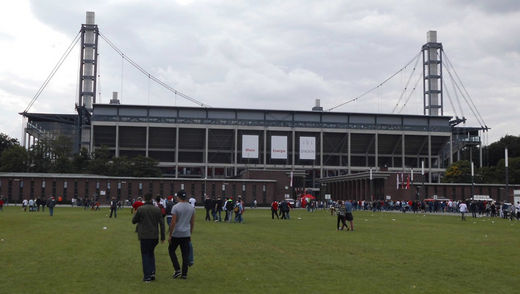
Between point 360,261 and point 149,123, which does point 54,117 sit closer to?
point 149,123

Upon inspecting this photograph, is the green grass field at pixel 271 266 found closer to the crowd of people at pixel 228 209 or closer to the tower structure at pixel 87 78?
the crowd of people at pixel 228 209

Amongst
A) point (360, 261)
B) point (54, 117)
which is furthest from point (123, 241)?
point (54, 117)

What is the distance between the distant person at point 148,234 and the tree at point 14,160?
310 feet

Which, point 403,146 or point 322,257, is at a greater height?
point 403,146

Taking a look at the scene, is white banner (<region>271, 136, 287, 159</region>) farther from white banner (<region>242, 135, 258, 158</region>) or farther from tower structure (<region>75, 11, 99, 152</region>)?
tower structure (<region>75, 11, 99, 152</region>)

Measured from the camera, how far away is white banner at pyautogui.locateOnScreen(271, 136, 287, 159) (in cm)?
11400

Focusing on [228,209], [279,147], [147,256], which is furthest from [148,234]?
[279,147]

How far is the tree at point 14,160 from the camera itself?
97.1m

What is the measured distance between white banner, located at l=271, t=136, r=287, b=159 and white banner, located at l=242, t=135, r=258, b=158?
11.7 ft

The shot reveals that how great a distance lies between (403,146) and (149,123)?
57.1 metres

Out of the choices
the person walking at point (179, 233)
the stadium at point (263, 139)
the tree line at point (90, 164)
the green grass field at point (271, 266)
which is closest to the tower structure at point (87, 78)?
the stadium at point (263, 139)

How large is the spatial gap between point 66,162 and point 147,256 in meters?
96.5

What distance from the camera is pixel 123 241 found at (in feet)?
68.0

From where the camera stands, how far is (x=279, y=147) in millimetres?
114375
